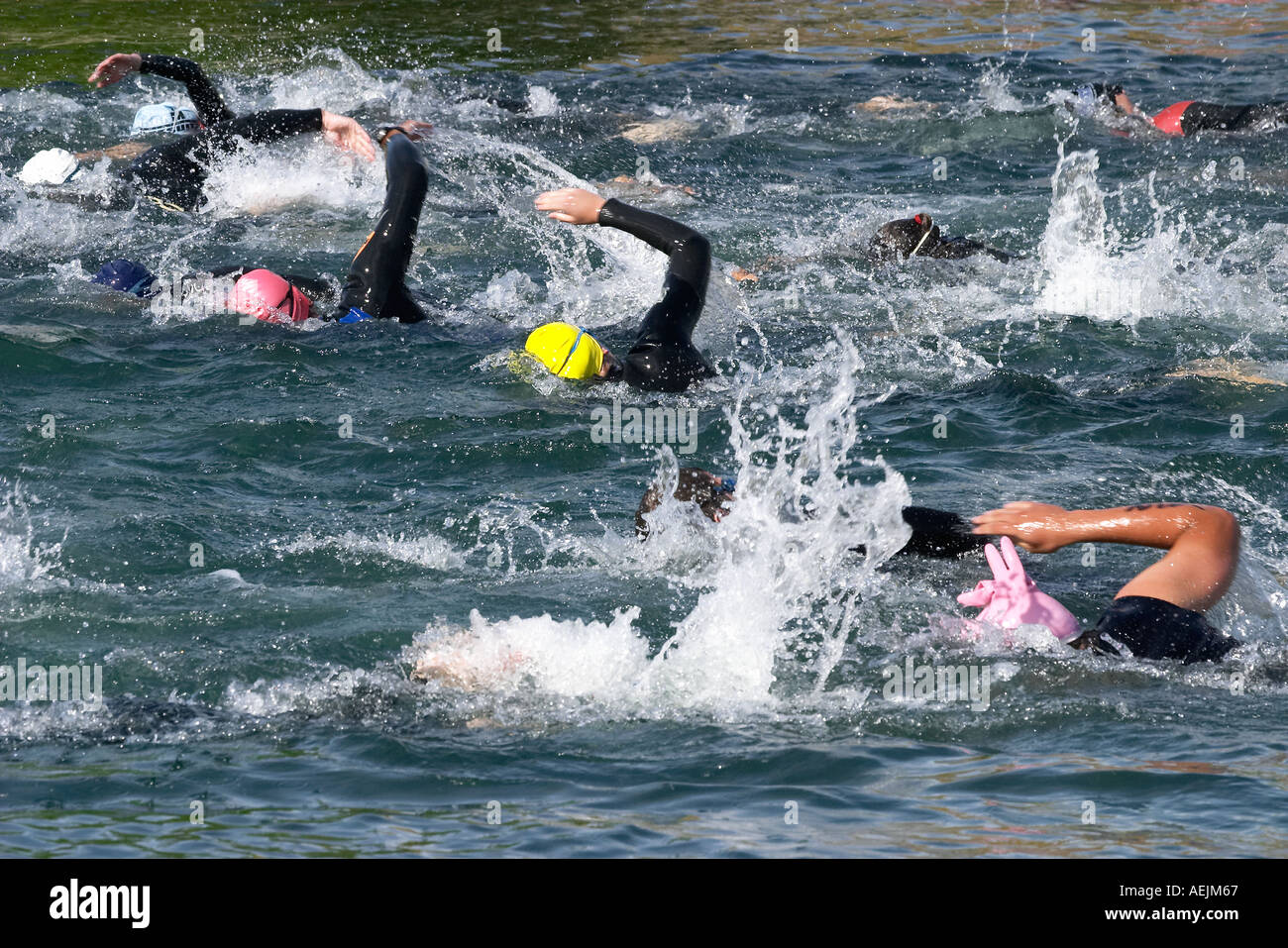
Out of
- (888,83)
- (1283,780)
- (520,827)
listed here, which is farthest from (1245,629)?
(888,83)

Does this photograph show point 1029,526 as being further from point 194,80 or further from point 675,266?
point 194,80

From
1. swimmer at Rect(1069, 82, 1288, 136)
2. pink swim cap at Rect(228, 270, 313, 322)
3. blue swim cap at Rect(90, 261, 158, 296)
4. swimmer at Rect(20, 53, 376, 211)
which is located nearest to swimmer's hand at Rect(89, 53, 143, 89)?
swimmer at Rect(20, 53, 376, 211)

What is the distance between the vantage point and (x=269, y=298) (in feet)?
30.6

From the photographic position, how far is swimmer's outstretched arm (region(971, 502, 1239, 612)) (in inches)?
225

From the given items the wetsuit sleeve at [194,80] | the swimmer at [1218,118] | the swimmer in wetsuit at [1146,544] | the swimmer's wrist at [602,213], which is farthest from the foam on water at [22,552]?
the swimmer at [1218,118]

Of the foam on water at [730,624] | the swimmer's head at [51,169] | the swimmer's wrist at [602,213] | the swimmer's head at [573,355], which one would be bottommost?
the foam on water at [730,624]

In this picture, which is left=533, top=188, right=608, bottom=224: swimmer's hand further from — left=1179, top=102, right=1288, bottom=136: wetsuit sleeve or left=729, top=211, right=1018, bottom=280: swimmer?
left=1179, top=102, right=1288, bottom=136: wetsuit sleeve

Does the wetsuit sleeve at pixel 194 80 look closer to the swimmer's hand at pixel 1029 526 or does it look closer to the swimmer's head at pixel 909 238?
the swimmer's head at pixel 909 238

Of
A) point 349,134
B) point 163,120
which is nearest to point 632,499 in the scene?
point 349,134

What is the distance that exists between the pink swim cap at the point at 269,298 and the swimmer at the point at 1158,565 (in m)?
5.07

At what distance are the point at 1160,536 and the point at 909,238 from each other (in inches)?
202

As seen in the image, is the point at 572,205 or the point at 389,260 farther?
the point at 389,260

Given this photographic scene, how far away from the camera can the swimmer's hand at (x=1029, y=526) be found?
19.0ft

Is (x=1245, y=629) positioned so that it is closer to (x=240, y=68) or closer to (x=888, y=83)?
(x=888, y=83)
